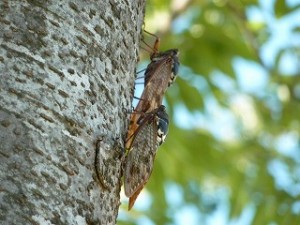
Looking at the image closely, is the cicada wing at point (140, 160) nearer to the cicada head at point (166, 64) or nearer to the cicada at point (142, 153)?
the cicada at point (142, 153)

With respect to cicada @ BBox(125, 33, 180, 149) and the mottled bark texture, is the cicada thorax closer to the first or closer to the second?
cicada @ BBox(125, 33, 180, 149)

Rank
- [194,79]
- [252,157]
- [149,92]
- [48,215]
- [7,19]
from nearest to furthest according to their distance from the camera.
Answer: [48,215] < [7,19] < [149,92] < [194,79] < [252,157]

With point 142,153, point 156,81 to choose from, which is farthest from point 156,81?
point 142,153

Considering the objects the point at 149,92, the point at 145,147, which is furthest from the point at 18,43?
the point at 149,92

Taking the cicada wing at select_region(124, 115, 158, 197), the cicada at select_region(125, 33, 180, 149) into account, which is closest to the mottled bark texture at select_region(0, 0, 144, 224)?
the cicada wing at select_region(124, 115, 158, 197)

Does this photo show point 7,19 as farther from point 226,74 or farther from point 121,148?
point 226,74

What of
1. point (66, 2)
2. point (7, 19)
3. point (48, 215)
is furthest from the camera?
point (66, 2)

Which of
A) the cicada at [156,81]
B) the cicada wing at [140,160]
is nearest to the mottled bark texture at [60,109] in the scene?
the cicada wing at [140,160]
